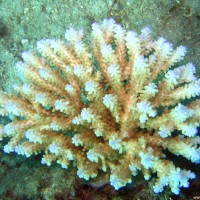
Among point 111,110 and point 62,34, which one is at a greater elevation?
point 62,34

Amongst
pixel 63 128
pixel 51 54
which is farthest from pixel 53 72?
pixel 63 128

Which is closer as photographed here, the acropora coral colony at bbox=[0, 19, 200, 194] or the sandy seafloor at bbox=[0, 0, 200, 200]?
the acropora coral colony at bbox=[0, 19, 200, 194]

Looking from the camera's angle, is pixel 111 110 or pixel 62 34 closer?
pixel 111 110

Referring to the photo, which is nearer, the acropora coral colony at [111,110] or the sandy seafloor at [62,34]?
the acropora coral colony at [111,110]
